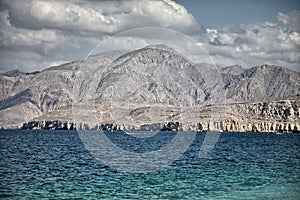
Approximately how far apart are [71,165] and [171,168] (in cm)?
1475

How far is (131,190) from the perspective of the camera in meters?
44.9

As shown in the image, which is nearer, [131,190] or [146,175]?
[131,190]

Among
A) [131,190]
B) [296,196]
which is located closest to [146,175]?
[131,190]

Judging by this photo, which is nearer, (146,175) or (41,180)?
(41,180)

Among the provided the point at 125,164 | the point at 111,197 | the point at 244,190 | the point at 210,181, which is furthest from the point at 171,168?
the point at 111,197

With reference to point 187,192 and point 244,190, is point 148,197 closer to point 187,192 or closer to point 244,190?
point 187,192

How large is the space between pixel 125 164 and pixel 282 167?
928 inches

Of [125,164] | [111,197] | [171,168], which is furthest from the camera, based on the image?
[125,164]

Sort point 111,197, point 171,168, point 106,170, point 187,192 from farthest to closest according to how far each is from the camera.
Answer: point 171,168, point 106,170, point 187,192, point 111,197

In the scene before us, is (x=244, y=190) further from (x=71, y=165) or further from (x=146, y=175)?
(x=71, y=165)

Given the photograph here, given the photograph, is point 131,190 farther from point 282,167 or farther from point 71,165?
point 282,167

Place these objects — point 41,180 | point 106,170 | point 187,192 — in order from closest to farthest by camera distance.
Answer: point 187,192, point 41,180, point 106,170

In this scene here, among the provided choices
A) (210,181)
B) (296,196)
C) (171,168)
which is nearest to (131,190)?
(210,181)

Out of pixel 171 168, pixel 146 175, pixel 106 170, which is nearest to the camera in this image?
pixel 146 175
